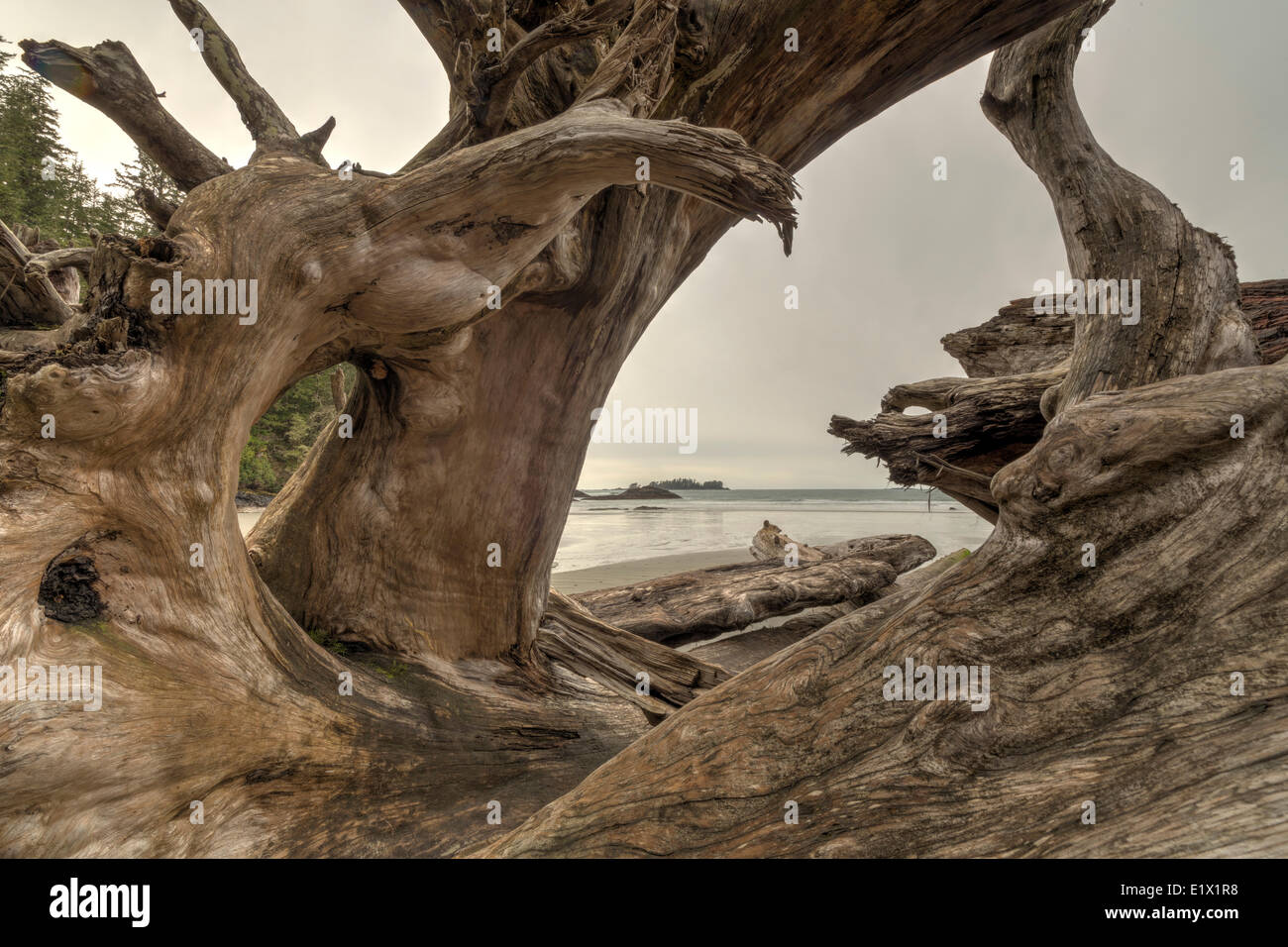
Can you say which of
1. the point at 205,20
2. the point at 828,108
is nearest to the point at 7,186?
the point at 205,20

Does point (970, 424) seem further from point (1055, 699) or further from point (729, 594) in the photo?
point (1055, 699)

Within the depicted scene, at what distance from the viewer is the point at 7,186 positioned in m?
13.0

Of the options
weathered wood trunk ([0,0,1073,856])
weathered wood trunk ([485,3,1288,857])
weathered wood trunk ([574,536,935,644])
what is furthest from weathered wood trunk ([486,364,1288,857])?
weathered wood trunk ([574,536,935,644])
